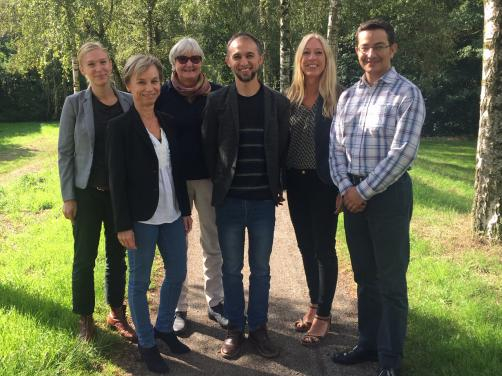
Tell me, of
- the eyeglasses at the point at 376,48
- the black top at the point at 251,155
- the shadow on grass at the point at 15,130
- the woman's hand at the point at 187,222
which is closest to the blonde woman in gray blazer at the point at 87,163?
the woman's hand at the point at 187,222

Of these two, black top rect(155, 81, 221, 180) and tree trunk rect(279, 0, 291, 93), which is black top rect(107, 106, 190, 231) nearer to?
black top rect(155, 81, 221, 180)

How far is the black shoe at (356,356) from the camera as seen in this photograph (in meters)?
3.56

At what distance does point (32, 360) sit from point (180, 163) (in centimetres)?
165

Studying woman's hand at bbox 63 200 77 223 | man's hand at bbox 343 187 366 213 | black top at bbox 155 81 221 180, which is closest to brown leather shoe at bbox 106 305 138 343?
woman's hand at bbox 63 200 77 223

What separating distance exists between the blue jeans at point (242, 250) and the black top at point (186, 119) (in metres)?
0.51

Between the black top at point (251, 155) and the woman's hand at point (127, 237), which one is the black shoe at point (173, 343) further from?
the black top at point (251, 155)

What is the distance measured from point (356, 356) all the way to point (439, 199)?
6.05 metres

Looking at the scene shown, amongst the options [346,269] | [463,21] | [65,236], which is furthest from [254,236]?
[463,21]

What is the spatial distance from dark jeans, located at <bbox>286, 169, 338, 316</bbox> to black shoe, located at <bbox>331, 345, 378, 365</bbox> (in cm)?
43

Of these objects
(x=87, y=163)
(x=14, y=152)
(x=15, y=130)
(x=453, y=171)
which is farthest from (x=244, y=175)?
(x=15, y=130)

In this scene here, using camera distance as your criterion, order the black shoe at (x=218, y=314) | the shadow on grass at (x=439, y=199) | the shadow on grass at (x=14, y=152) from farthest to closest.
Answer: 1. the shadow on grass at (x=14, y=152)
2. the shadow on grass at (x=439, y=199)
3. the black shoe at (x=218, y=314)

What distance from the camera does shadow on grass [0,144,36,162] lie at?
17.4 m

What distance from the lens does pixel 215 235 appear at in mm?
4227

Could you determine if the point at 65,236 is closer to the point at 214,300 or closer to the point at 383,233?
the point at 214,300
